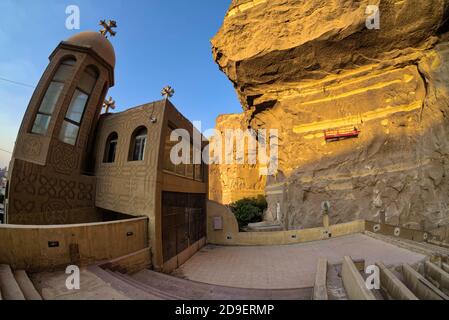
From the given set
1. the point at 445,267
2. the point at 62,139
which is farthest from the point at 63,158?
the point at 445,267

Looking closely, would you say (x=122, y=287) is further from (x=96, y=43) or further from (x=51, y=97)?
(x=96, y=43)

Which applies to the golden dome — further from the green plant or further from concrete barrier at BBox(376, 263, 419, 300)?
the green plant

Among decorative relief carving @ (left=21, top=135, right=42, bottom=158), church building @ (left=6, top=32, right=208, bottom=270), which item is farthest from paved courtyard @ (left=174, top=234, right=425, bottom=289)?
decorative relief carving @ (left=21, top=135, right=42, bottom=158)

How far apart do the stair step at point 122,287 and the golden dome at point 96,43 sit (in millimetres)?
10493

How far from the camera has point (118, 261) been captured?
638 cm

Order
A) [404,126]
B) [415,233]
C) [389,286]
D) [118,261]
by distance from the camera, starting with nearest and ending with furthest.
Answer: [389,286], [118,261], [415,233], [404,126]

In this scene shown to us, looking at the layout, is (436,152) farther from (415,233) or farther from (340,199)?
(340,199)

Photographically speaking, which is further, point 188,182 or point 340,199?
point 340,199

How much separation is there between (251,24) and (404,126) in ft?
50.9

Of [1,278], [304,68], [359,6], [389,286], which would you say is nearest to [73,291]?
[1,278]

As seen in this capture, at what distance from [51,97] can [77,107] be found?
104 cm

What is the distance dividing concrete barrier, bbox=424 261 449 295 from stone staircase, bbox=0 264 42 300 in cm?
802

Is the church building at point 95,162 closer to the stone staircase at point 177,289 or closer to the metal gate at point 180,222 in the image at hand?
the metal gate at point 180,222

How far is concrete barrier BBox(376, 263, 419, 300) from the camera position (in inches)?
143
